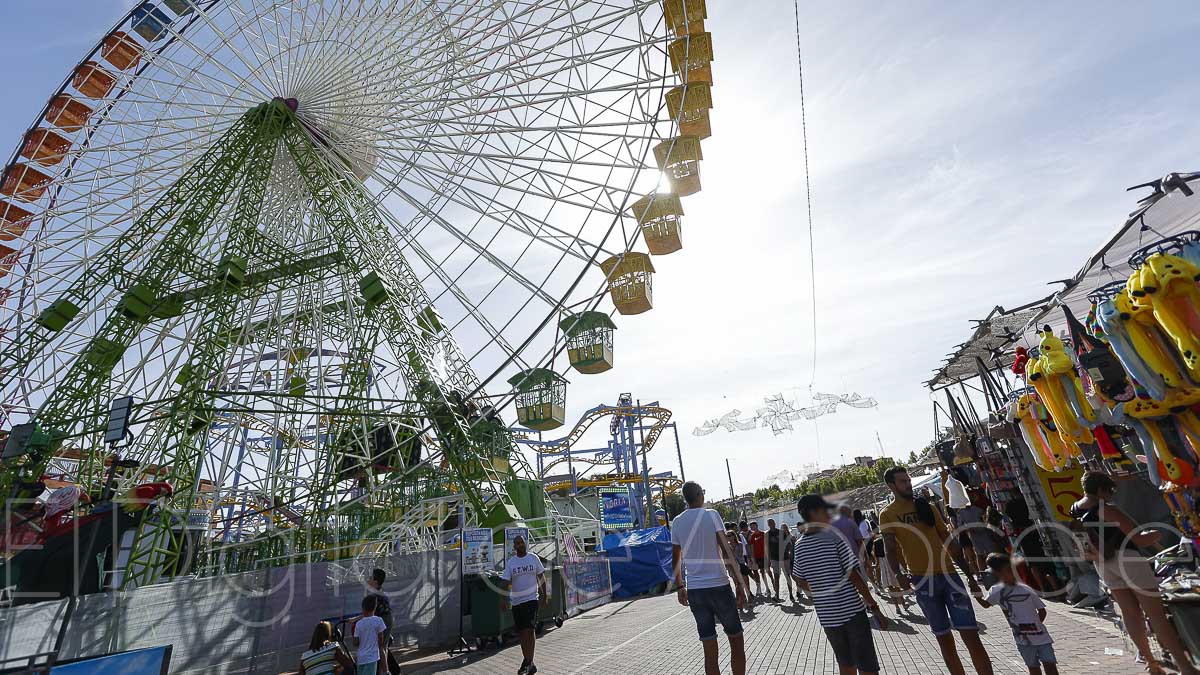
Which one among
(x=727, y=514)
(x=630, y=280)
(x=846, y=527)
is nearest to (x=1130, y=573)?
(x=846, y=527)

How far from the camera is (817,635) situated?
7133mm

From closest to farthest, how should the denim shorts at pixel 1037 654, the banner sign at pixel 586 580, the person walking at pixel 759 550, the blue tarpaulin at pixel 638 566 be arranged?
the denim shorts at pixel 1037 654 → the banner sign at pixel 586 580 → the person walking at pixel 759 550 → the blue tarpaulin at pixel 638 566

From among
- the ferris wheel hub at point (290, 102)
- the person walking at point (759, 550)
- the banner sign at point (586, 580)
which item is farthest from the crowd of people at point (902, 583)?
the ferris wheel hub at point (290, 102)

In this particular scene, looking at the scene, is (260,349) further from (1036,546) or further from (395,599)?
(1036,546)

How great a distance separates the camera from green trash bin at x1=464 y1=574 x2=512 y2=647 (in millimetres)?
9188

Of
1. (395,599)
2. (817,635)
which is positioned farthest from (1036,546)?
(395,599)

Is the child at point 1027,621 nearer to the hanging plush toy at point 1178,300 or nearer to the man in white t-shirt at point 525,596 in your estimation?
the hanging plush toy at point 1178,300

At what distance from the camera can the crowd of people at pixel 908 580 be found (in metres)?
3.98

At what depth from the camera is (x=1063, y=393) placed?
780 cm

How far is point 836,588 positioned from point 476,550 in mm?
7043

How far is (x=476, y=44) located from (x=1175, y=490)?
16.6 metres

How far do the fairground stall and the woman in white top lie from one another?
634 centimetres

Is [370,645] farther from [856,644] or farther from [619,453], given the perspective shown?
[619,453]

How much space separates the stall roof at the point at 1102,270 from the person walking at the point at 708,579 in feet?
19.1
